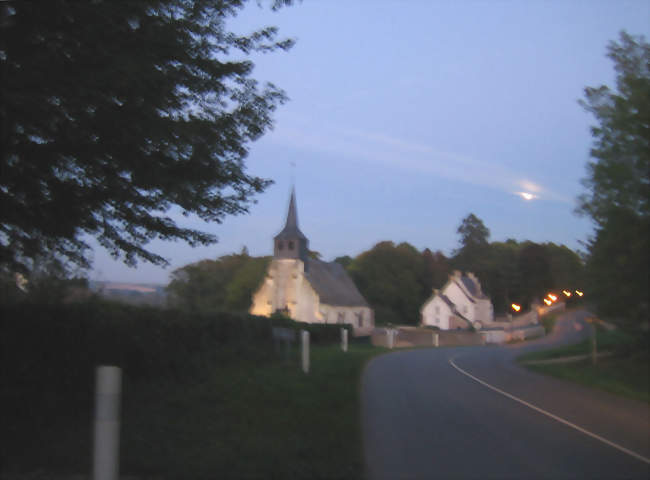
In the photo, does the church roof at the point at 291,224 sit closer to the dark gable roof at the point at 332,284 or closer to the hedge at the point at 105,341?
the dark gable roof at the point at 332,284

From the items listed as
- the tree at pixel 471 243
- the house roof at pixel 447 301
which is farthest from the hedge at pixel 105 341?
the tree at pixel 471 243

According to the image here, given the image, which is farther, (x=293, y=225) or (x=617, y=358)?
(x=293, y=225)

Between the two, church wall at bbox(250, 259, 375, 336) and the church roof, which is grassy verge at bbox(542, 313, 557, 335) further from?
the church roof

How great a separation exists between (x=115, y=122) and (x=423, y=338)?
52114mm

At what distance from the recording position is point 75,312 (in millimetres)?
9203

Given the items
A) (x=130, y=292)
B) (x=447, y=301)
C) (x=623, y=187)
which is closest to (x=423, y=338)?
(x=447, y=301)

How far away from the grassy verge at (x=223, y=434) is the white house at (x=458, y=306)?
6803cm

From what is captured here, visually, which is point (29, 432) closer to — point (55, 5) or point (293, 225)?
point (55, 5)

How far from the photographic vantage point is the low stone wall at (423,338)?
5394 cm

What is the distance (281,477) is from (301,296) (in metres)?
62.8

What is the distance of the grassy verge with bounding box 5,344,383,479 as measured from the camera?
7035 millimetres

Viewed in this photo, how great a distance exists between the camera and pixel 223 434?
9008mm

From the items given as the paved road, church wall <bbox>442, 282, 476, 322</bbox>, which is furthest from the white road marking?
church wall <bbox>442, 282, 476, 322</bbox>

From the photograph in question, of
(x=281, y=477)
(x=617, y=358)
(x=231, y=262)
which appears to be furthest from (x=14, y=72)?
(x=231, y=262)
